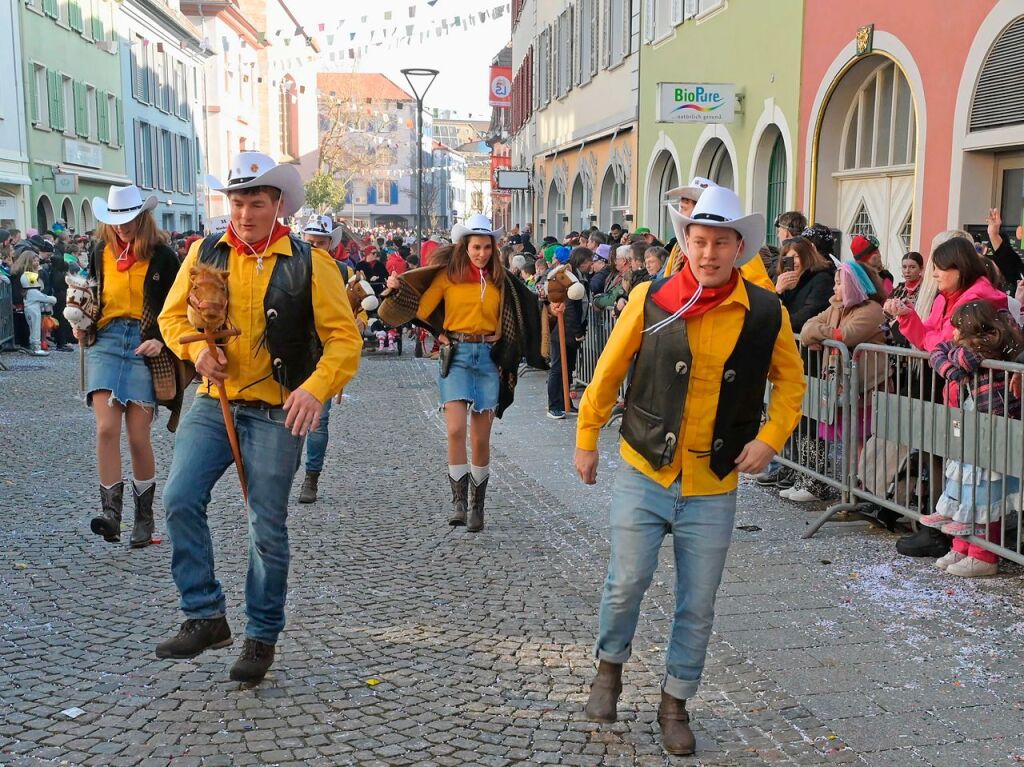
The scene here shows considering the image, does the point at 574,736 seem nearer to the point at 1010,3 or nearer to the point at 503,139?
the point at 1010,3

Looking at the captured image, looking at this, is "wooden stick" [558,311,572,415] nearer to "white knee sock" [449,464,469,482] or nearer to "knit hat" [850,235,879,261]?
"knit hat" [850,235,879,261]

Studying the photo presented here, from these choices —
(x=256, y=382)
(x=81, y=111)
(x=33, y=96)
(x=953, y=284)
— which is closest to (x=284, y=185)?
(x=256, y=382)

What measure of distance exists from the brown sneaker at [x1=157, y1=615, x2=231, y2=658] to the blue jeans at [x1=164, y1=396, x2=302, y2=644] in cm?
6

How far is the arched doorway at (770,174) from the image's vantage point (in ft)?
47.0

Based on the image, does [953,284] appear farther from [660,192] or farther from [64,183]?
[64,183]

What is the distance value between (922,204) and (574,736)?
8.07 metres

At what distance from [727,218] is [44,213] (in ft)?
100

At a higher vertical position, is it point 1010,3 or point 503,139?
point 503,139

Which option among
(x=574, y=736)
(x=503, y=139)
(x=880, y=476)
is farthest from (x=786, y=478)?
(x=503, y=139)

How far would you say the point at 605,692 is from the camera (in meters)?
3.82

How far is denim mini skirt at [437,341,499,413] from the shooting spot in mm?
6691

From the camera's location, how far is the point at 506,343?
6.80 metres

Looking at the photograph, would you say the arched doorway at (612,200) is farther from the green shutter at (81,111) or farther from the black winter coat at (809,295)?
the green shutter at (81,111)

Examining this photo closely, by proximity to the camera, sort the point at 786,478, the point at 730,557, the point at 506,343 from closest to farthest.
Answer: the point at 730,557 → the point at 506,343 → the point at 786,478
